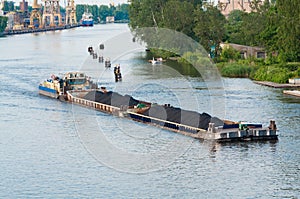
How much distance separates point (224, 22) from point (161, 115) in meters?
40.3

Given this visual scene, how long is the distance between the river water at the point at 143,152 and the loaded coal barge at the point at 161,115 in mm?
506

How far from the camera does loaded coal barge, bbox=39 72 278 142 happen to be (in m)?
31.1

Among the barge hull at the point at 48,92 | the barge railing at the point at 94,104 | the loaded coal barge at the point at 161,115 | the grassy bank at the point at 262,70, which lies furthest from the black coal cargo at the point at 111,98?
the grassy bank at the point at 262,70

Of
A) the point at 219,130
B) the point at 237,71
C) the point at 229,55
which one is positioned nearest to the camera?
the point at 219,130

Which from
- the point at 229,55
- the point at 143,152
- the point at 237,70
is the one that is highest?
the point at 229,55

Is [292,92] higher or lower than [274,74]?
lower

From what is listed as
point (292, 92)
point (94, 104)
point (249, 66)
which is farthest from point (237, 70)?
point (94, 104)

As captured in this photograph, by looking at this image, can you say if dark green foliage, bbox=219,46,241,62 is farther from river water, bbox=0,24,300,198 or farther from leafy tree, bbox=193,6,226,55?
river water, bbox=0,24,300,198

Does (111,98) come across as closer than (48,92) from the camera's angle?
Yes

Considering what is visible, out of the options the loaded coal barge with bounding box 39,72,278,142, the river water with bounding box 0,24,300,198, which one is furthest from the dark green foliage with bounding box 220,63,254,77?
the loaded coal barge with bounding box 39,72,278,142

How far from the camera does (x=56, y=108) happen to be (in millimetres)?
41219

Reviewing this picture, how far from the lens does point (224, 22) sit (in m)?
74.1

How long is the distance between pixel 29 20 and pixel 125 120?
166 metres

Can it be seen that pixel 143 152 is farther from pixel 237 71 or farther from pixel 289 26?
pixel 237 71
